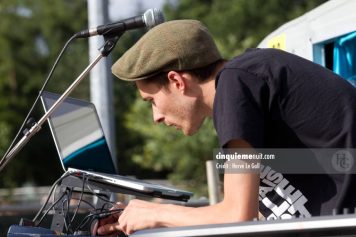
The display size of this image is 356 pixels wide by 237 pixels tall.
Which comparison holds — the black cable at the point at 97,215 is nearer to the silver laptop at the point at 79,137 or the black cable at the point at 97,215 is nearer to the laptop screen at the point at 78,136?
the silver laptop at the point at 79,137

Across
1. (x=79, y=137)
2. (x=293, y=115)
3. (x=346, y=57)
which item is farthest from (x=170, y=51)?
(x=346, y=57)

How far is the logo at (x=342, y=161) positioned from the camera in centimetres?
244

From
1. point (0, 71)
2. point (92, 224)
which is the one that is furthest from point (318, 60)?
point (0, 71)

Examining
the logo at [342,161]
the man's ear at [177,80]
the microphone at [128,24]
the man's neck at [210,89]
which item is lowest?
the logo at [342,161]

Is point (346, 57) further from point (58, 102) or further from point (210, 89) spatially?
point (210, 89)

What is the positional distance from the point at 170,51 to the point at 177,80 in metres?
0.08

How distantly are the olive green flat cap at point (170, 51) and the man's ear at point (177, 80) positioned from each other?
14 millimetres

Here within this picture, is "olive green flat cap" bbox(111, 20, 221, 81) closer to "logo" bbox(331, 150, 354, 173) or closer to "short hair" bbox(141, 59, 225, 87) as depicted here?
"short hair" bbox(141, 59, 225, 87)

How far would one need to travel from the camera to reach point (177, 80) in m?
2.53

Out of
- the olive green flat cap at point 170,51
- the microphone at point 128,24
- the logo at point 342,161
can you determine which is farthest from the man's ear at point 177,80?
the microphone at point 128,24

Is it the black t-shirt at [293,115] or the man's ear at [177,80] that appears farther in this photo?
the man's ear at [177,80]

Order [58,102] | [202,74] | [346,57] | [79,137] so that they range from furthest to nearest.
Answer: [346,57] → [79,137] → [58,102] → [202,74]

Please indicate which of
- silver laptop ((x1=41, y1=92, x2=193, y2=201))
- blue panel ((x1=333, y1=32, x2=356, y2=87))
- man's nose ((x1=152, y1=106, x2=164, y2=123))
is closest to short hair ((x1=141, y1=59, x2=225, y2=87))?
man's nose ((x1=152, y1=106, x2=164, y2=123))

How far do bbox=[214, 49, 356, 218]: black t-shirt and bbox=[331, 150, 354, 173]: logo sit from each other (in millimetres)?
20
